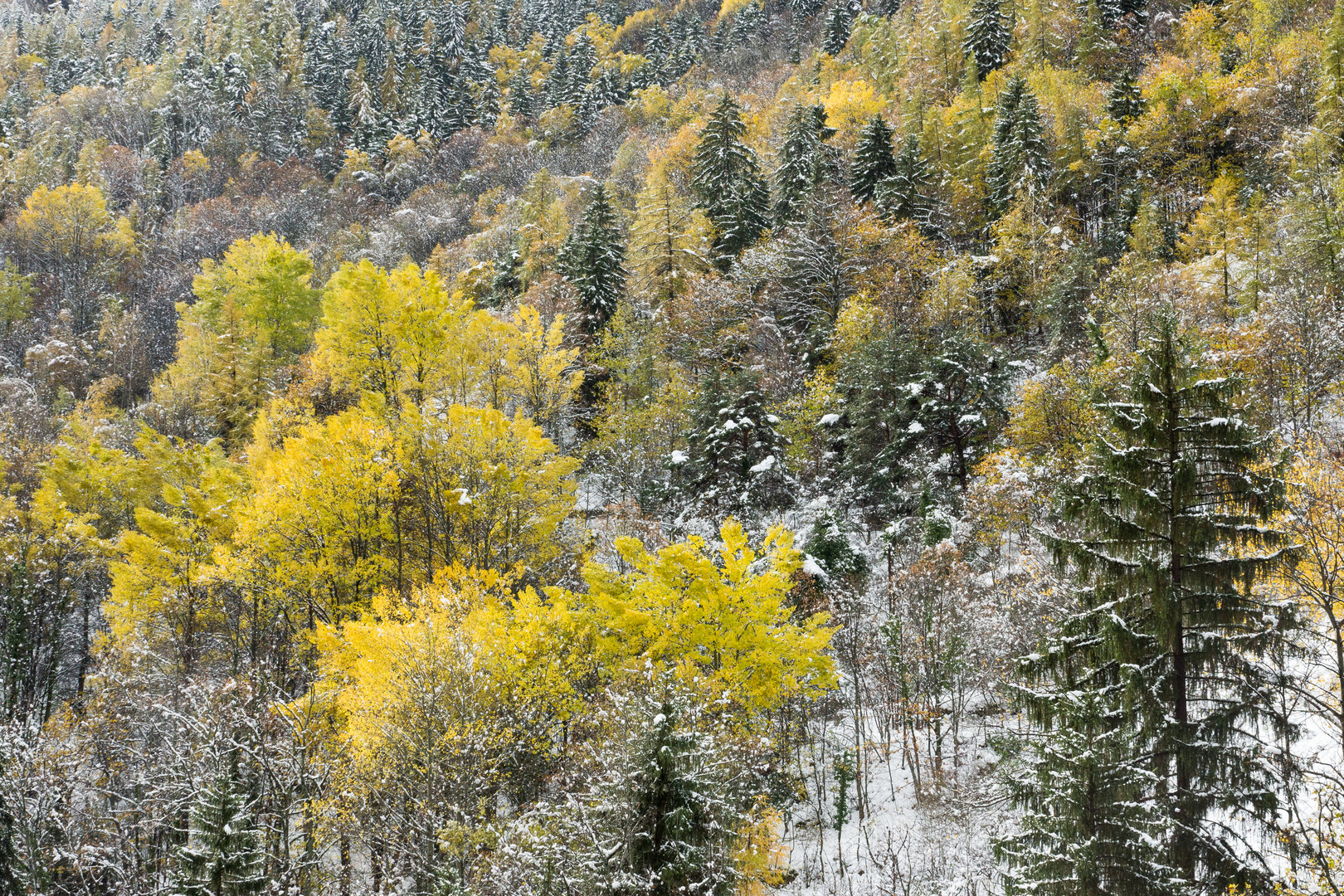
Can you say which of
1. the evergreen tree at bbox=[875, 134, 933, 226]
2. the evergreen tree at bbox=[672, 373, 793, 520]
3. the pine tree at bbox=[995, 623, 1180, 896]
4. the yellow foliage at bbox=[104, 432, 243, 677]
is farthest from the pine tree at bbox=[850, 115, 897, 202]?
the pine tree at bbox=[995, 623, 1180, 896]

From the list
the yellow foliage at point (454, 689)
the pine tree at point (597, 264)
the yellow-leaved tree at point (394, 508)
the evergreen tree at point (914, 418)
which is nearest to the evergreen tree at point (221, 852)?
the yellow foliage at point (454, 689)

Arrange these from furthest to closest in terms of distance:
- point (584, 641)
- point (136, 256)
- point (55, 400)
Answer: point (136, 256) → point (55, 400) → point (584, 641)

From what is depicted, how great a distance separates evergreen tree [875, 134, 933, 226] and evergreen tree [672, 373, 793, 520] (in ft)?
51.2

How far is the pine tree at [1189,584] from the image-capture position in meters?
10.0

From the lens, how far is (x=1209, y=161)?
38.5 m

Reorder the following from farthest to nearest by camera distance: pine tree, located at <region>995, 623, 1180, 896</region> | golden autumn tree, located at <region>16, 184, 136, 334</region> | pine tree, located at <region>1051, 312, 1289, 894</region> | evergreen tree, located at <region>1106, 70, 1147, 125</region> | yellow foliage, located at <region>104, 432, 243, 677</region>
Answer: golden autumn tree, located at <region>16, 184, 136, 334</region>, evergreen tree, located at <region>1106, 70, 1147, 125</region>, yellow foliage, located at <region>104, 432, 243, 677</region>, pine tree, located at <region>1051, 312, 1289, 894</region>, pine tree, located at <region>995, 623, 1180, 896</region>

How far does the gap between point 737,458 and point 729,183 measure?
2130 cm

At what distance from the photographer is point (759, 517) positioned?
27.2 m

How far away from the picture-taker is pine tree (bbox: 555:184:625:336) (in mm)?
37031

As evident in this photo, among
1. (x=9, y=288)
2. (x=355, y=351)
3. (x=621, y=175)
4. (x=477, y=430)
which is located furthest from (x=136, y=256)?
(x=477, y=430)

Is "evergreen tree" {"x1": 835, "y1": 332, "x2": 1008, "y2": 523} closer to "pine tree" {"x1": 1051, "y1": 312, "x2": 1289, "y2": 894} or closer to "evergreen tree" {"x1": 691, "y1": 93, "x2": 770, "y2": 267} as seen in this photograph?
"evergreen tree" {"x1": 691, "y1": 93, "x2": 770, "y2": 267}

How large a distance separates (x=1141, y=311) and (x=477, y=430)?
68.7ft

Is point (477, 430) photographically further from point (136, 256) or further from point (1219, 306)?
point (136, 256)

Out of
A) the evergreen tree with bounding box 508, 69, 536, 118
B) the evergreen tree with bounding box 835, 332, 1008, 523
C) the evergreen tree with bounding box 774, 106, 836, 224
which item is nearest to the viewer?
the evergreen tree with bounding box 835, 332, 1008, 523
